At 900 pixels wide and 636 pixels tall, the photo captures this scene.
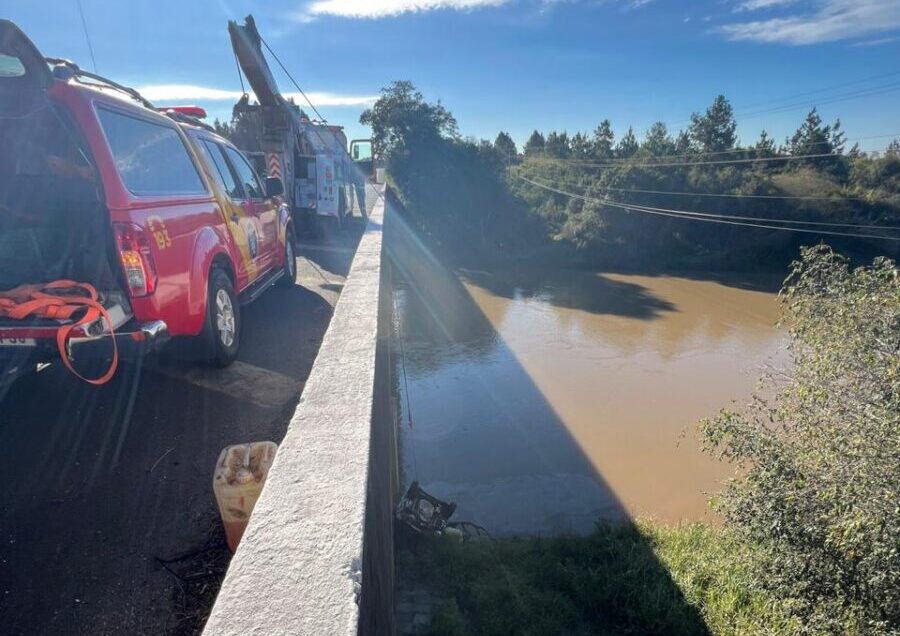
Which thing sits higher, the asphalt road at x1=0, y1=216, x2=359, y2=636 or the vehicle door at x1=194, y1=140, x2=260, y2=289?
the vehicle door at x1=194, y1=140, x2=260, y2=289

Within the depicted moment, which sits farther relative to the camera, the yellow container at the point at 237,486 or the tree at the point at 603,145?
the tree at the point at 603,145

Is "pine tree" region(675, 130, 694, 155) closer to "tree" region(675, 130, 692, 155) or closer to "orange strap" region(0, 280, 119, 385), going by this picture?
"tree" region(675, 130, 692, 155)

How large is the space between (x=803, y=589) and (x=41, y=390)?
722 cm

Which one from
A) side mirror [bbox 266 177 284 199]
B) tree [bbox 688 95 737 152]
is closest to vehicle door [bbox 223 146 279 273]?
side mirror [bbox 266 177 284 199]

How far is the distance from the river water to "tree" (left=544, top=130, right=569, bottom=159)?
3148 cm

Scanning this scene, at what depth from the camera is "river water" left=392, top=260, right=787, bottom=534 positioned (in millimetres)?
7840

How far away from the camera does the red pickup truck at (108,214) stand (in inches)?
115

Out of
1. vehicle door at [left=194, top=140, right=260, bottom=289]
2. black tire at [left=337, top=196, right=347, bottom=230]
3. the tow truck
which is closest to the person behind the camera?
vehicle door at [left=194, top=140, right=260, bottom=289]

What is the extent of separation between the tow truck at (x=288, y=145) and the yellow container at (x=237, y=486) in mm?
9486

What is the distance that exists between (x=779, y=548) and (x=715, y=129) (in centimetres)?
4670

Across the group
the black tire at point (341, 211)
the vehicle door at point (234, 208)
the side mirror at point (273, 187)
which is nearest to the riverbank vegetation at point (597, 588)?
the vehicle door at point (234, 208)

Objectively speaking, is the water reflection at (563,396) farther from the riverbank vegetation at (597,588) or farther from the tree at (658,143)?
the tree at (658,143)

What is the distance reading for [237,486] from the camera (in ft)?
7.05

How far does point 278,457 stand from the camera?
6.51ft
